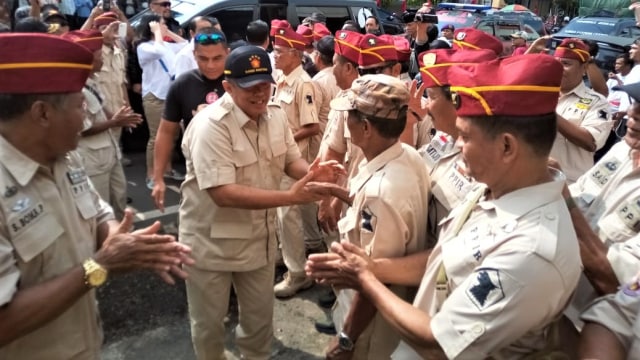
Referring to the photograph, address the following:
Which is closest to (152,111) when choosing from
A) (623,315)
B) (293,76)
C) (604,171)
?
(293,76)

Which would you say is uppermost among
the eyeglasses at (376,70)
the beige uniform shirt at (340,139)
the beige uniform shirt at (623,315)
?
the beige uniform shirt at (623,315)

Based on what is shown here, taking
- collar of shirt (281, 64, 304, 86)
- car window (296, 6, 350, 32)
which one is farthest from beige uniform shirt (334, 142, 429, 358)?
car window (296, 6, 350, 32)

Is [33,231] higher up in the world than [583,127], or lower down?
higher up

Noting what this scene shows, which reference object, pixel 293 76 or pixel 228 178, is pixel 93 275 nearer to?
pixel 228 178

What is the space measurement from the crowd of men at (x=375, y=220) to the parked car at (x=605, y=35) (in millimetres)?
8345

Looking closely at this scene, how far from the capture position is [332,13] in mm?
→ 9406

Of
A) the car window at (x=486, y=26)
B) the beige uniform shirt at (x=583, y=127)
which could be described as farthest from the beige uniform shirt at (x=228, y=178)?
the car window at (x=486, y=26)

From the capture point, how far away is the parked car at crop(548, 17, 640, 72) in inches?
392

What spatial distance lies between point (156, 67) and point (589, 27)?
1108cm

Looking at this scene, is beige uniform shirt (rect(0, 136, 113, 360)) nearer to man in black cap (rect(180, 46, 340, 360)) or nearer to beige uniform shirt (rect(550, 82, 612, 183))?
man in black cap (rect(180, 46, 340, 360))

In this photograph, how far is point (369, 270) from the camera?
6.48ft

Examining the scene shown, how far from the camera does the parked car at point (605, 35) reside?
32.6 ft

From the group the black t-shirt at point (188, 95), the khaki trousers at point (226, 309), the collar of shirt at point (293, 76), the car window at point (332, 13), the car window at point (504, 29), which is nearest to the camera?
the khaki trousers at point (226, 309)

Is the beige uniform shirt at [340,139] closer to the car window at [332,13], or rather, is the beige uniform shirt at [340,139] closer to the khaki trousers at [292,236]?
the khaki trousers at [292,236]
